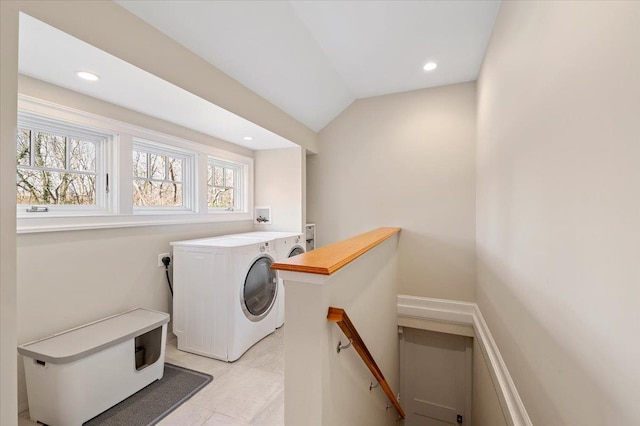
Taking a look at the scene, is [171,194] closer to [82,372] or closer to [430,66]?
[82,372]

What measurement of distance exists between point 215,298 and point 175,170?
1.44m

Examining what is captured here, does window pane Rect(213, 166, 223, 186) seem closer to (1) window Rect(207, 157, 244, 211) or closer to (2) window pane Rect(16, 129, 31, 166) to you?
(1) window Rect(207, 157, 244, 211)

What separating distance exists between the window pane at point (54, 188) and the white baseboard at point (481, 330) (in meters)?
3.12

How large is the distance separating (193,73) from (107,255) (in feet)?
4.91

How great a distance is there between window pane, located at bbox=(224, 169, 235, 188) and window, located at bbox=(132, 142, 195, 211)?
22.6 inches

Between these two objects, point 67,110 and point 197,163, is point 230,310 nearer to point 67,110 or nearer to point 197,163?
point 197,163

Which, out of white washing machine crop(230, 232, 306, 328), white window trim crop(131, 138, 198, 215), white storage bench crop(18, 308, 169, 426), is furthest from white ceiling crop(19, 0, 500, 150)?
white storage bench crop(18, 308, 169, 426)

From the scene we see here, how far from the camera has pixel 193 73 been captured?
6.09 ft

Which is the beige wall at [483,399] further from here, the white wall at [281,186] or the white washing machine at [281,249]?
the white wall at [281,186]

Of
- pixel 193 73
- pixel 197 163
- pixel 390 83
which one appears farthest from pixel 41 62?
pixel 390 83

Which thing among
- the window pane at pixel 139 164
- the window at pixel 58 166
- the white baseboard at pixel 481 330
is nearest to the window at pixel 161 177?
the window pane at pixel 139 164

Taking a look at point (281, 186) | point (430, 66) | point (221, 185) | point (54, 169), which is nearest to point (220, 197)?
point (221, 185)

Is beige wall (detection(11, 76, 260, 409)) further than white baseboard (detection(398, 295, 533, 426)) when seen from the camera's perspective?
Yes

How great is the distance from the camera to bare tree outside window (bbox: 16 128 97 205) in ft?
5.60
